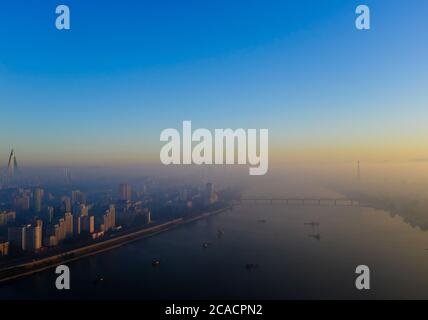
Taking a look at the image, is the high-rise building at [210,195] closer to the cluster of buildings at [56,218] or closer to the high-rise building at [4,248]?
the cluster of buildings at [56,218]

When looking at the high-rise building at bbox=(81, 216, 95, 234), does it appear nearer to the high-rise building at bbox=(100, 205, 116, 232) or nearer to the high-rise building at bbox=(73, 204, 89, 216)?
the high-rise building at bbox=(100, 205, 116, 232)

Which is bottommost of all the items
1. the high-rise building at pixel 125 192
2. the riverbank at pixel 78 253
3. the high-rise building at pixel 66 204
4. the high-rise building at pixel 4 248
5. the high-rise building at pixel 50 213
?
the riverbank at pixel 78 253

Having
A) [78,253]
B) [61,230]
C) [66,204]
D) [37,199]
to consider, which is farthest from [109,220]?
[78,253]

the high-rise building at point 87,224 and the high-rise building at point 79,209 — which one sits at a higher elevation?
the high-rise building at point 79,209

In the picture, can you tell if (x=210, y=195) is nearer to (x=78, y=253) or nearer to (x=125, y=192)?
(x=125, y=192)

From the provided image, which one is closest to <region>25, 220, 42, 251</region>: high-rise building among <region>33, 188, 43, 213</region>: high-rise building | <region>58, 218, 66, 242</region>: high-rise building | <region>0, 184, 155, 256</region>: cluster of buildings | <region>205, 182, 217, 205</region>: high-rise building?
<region>0, 184, 155, 256</region>: cluster of buildings

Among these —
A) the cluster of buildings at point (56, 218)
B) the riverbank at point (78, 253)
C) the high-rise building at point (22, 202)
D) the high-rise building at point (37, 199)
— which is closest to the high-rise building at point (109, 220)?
the cluster of buildings at point (56, 218)

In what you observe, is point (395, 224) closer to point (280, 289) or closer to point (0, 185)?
point (280, 289)

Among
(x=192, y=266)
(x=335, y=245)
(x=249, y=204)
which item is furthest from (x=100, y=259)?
(x=249, y=204)
